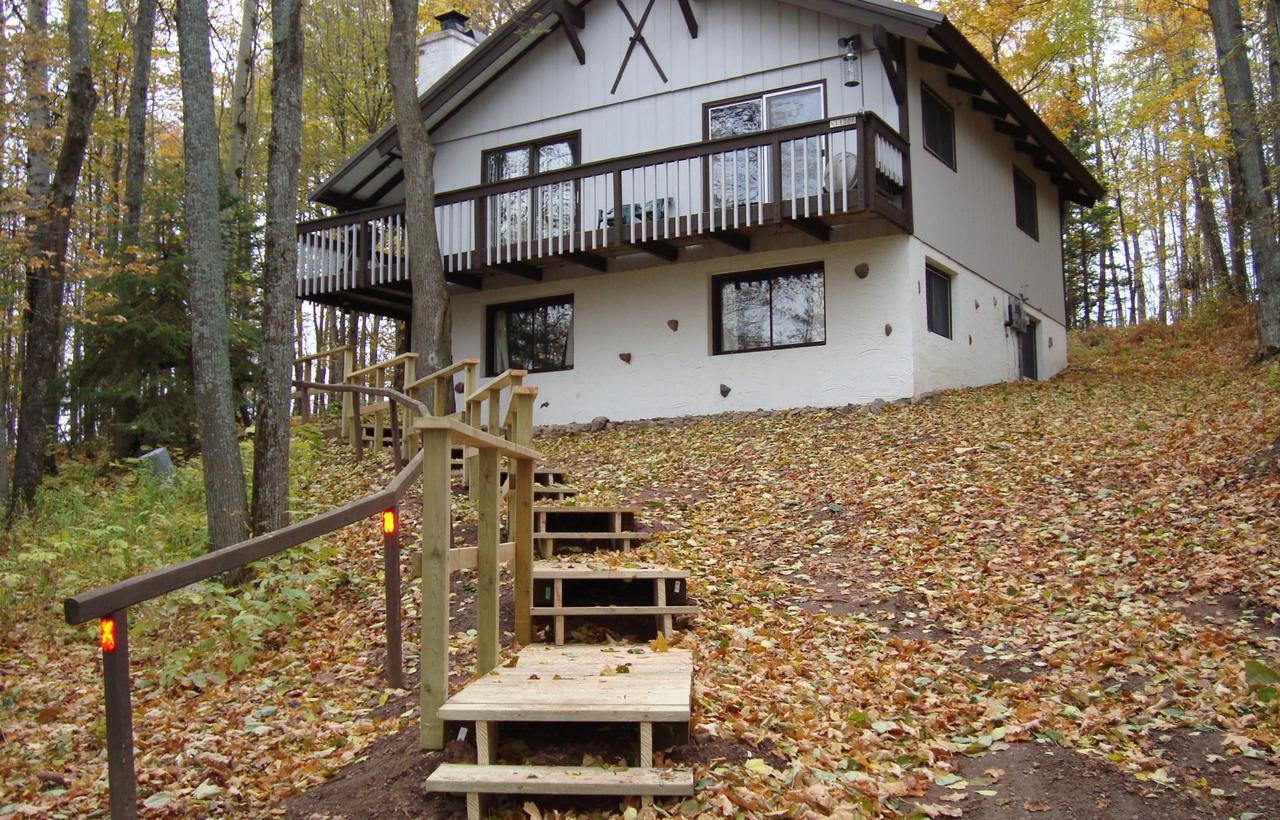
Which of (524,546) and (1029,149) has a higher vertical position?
(1029,149)

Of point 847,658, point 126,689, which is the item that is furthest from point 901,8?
point 126,689

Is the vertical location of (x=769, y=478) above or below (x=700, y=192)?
below

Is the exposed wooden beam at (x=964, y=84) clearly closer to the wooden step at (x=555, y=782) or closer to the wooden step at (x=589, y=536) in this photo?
the wooden step at (x=589, y=536)

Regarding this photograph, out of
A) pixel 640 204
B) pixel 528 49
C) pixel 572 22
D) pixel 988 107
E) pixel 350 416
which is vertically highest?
pixel 572 22

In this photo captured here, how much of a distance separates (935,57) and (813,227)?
3751mm

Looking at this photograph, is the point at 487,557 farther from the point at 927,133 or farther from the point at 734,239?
the point at 927,133

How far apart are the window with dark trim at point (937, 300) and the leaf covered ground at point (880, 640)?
3386 mm

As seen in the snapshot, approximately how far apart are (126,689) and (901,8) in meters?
13.1

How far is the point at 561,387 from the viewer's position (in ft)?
54.0

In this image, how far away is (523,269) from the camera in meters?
16.3

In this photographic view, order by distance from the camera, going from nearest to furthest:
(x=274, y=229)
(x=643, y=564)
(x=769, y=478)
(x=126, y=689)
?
(x=126, y=689), (x=643, y=564), (x=274, y=229), (x=769, y=478)

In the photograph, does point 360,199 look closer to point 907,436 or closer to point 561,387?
point 561,387

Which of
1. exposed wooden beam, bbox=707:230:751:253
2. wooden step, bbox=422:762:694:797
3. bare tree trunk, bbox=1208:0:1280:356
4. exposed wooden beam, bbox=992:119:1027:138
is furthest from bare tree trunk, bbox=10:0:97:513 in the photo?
bare tree trunk, bbox=1208:0:1280:356

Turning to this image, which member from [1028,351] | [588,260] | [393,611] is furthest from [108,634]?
[1028,351]
